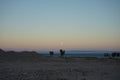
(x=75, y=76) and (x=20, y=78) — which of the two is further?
(x=75, y=76)

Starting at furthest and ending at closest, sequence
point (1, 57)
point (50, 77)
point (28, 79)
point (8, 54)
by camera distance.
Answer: point (8, 54)
point (1, 57)
point (50, 77)
point (28, 79)

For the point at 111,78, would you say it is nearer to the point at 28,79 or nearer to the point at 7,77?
the point at 28,79

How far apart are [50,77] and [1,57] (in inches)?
787

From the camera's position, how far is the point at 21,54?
42.0 metres

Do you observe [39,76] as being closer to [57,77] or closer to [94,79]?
[57,77]

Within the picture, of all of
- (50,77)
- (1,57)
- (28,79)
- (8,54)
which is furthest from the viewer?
(8,54)

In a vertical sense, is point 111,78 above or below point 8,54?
below

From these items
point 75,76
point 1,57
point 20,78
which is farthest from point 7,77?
point 1,57

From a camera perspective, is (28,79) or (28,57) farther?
(28,57)

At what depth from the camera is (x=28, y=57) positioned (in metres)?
40.3

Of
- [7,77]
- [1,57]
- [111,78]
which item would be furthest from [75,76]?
[1,57]

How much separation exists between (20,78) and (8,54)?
22570 millimetres

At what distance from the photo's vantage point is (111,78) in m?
20.4

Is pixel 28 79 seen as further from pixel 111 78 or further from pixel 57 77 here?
pixel 111 78
